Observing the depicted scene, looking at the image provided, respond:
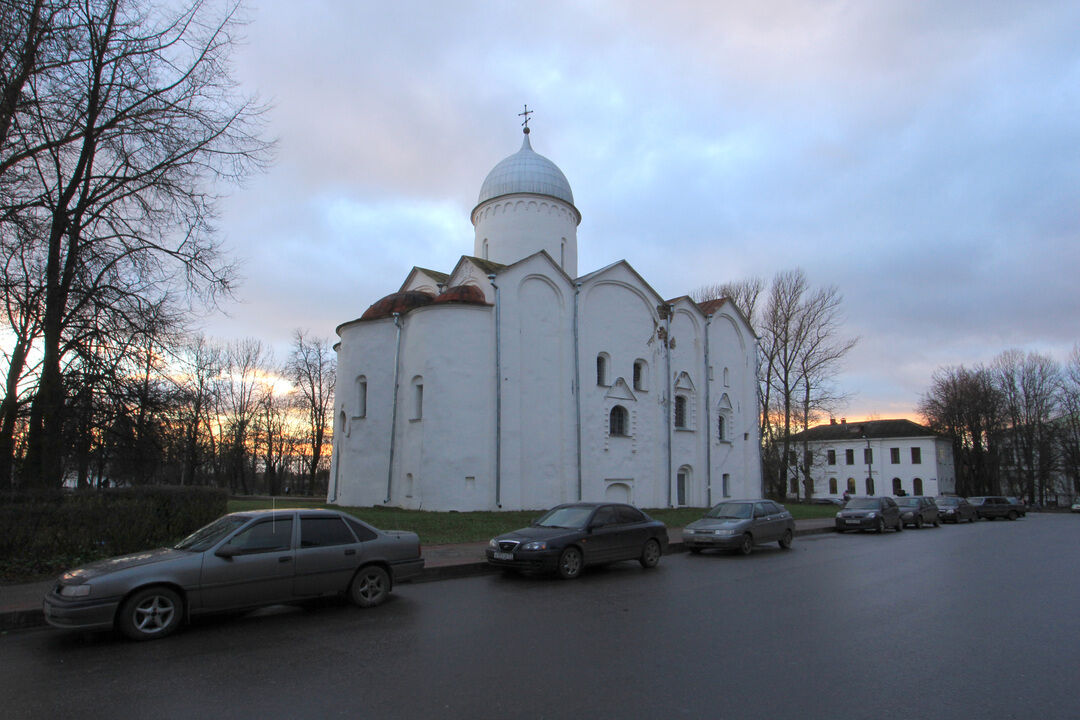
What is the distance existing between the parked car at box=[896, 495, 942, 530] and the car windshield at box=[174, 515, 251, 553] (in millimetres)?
24186

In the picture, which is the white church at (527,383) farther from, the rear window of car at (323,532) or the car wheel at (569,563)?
the rear window of car at (323,532)

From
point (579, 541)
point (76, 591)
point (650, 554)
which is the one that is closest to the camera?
point (76, 591)

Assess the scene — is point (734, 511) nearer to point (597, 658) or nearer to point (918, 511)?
point (597, 658)

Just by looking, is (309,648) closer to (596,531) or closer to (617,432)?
(596,531)

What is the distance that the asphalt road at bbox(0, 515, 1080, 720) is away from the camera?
481 centimetres

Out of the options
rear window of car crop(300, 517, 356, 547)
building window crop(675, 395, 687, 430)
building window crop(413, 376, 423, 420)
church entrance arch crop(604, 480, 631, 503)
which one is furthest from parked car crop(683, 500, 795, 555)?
building window crop(675, 395, 687, 430)

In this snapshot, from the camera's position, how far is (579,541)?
11.6m

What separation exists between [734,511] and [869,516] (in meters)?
8.56

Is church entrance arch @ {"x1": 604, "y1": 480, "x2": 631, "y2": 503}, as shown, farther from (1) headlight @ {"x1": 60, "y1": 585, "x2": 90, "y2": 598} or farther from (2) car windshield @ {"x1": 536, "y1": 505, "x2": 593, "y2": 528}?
(1) headlight @ {"x1": 60, "y1": 585, "x2": 90, "y2": 598}

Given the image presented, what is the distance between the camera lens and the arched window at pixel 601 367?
29.3 metres

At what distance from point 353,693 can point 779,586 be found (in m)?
7.76

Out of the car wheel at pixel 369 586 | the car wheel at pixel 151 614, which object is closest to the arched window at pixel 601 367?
the car wheel at pixel 369 586

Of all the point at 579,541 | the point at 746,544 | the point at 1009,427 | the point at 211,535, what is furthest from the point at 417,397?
the point at 1009,427

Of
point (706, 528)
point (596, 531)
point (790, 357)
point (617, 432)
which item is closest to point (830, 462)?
point (790, 357)
